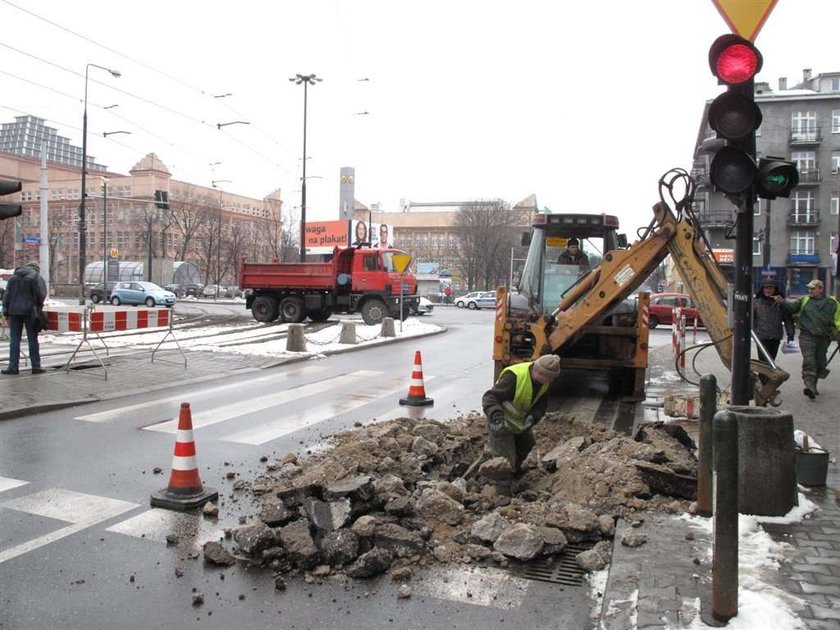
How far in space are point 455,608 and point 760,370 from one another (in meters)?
4.58

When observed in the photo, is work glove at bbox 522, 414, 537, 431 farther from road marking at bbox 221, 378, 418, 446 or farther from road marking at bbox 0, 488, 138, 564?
road marking at bbox 0, 488, 138, 564

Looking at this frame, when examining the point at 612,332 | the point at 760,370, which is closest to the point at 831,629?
the point at 760,370

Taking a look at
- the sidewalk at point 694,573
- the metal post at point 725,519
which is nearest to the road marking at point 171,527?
the sidewalk at point 694,573

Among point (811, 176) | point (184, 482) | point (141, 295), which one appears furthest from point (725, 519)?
point (811, 176)

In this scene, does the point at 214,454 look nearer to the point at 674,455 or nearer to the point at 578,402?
the point at 674,455

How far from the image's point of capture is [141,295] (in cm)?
4306

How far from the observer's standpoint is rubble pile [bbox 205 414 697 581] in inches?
174

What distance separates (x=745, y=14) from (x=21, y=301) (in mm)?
11263

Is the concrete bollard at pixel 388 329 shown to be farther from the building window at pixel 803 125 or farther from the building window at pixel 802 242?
the building window at pixel 803 125

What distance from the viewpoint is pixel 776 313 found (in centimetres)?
1117

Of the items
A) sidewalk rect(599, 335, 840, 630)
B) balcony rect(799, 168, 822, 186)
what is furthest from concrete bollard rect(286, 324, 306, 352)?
balcony rect(799, 168, 822, 186)

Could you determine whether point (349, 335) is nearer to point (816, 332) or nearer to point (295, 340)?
point (295, 340)

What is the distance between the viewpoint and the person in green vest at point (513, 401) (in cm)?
584

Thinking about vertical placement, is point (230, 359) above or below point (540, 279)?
below
